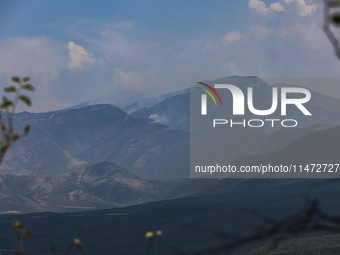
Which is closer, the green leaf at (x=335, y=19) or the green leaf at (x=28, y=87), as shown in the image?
the green leaf at (x=335, y=19)

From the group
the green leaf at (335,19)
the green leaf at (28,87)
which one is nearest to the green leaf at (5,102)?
the green leaf at (28,87)

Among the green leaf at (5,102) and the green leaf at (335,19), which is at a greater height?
the green leaf at (335,19)

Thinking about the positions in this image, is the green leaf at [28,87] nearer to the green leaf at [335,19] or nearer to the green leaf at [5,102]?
the green leaf at [5,102]

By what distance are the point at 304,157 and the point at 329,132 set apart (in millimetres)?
15828

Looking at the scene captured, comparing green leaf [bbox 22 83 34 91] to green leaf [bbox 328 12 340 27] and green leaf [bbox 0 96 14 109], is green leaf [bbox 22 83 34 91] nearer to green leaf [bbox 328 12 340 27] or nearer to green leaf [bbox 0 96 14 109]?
green leaf [bbox 0 96 14 109]

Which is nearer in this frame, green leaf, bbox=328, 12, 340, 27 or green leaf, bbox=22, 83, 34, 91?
green leaf, bbox=328, 12, 340, 27

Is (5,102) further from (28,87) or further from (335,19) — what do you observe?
(335,19)

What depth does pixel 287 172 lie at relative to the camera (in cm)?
16012

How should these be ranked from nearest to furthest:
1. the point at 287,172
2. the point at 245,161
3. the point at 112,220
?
the point at 112,220
the point at 287,172
the point at 245,161

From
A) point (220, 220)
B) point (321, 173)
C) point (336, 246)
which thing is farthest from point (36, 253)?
point (321, 173)

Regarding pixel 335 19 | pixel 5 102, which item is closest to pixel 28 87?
pixel 5 102

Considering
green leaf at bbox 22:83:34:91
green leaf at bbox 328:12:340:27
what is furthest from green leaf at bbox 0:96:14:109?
green leaf at bbox 328:12:340:27

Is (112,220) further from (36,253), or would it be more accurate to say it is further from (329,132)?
(329,132)

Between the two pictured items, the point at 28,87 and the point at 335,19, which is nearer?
the point at 335,19
